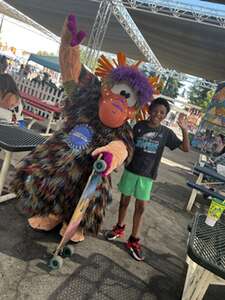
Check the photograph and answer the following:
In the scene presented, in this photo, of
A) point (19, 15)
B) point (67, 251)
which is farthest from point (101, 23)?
point (19, 15)

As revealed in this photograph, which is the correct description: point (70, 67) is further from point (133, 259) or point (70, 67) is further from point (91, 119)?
point (133, 259)

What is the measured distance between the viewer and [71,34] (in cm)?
288

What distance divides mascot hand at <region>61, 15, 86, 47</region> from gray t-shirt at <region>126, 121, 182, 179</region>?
0.93 metres

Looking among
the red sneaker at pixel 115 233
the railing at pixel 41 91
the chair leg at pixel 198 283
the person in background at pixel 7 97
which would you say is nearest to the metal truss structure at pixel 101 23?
the railing at pixel 41 91

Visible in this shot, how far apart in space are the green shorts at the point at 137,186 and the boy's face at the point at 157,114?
513 millimetres

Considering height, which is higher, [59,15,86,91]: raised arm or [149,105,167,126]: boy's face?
[59,15,86,91]: raised arm

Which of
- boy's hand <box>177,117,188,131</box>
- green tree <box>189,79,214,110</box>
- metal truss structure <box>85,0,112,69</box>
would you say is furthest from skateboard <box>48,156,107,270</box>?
green tree <box>189,79,214,110</box>

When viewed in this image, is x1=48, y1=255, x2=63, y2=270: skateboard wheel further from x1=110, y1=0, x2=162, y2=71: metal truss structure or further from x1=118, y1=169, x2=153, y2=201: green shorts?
x1=110, y1=0, x2=162, y2=71: metal truss structure

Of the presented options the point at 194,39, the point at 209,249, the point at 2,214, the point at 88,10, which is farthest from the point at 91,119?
the point at 88,10

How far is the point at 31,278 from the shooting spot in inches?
88.0

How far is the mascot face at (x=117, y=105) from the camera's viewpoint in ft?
8.67

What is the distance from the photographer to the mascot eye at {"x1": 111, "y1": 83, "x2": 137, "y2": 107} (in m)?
2.73

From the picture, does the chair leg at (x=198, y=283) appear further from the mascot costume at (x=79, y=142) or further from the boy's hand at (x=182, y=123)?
the boy's hand at (x=182, y=123)

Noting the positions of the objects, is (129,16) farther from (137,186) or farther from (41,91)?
(137,186)
